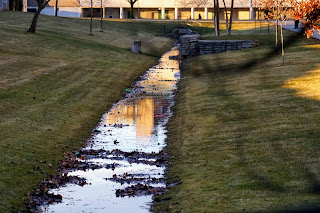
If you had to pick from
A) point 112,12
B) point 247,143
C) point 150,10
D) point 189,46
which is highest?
point 150,10

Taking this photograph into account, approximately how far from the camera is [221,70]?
3744 cm

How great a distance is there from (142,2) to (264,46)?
282ft

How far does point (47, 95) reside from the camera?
27.2 m

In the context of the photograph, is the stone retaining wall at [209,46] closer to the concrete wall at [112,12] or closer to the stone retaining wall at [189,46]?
the stone retaining wall at [189,46]

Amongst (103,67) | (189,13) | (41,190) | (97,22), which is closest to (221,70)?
(103,67)

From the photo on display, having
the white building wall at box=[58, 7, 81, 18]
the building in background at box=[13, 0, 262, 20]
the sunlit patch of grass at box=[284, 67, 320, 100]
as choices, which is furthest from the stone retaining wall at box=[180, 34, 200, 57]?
the white building wall at box=[58, 7, 81, 18]

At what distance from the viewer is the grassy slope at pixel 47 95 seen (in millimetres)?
15417

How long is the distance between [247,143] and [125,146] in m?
3.94

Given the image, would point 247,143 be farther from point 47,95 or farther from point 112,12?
point 112,12

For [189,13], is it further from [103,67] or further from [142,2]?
[103,67]

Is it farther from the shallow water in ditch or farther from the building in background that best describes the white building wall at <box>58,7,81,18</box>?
the shallow water in ditch

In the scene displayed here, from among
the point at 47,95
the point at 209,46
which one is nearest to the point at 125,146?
the point at 47,95

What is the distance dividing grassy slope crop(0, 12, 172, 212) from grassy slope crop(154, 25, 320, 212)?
3.21m

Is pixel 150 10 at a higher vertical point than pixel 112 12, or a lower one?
higher
